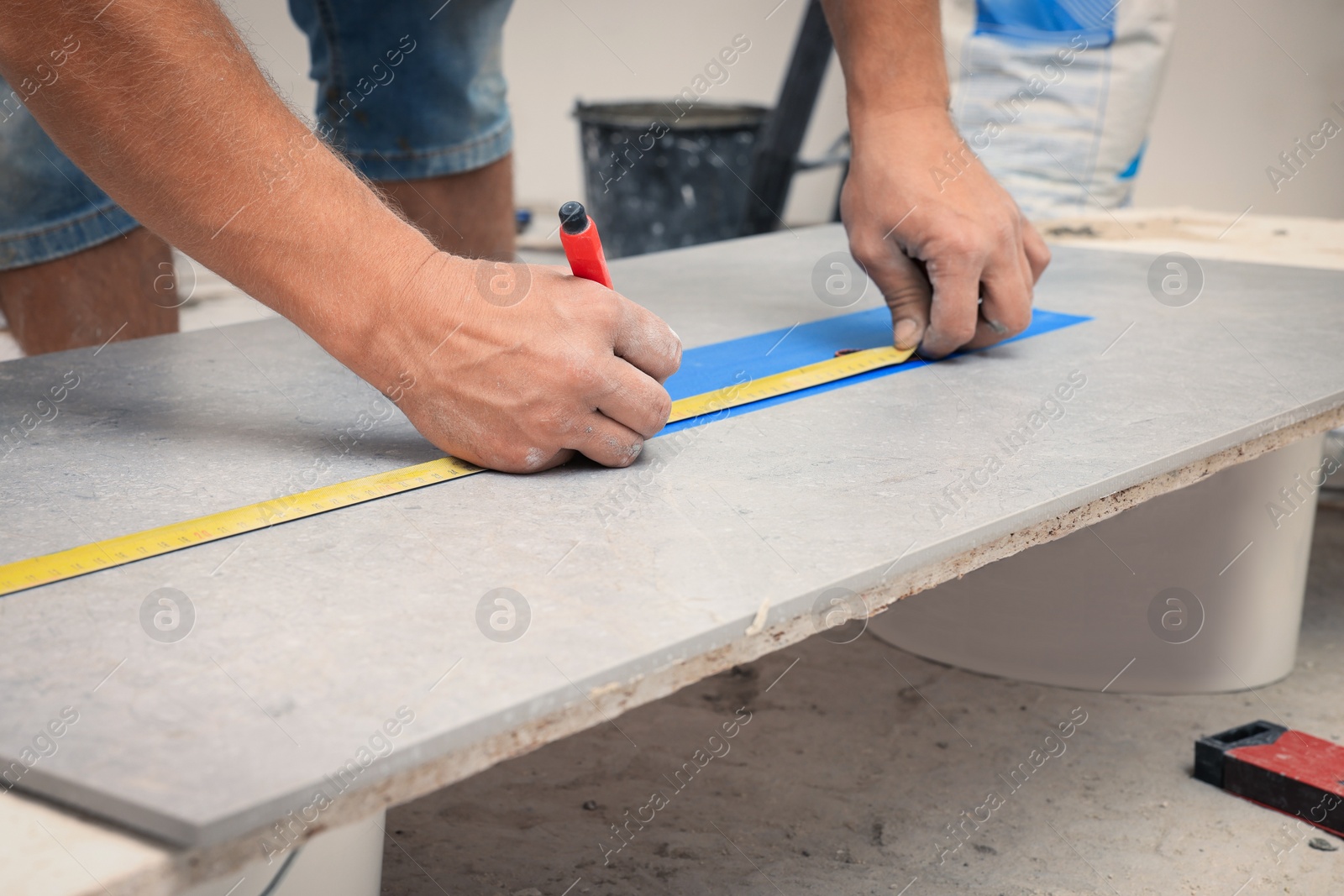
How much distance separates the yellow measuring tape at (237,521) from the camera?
0.87 metres

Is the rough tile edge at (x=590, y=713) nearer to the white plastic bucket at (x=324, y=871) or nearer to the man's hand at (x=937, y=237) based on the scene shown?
the white plastic bucket at (x=324, y=871)

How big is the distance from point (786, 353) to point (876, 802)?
2.08ft

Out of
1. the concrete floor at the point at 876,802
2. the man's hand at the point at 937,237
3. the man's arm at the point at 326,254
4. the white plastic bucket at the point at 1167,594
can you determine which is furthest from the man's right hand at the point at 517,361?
the white plastic bucket at the point at 1167,594

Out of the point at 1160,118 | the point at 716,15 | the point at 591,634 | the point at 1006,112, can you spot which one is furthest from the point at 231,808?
the point at 716,15

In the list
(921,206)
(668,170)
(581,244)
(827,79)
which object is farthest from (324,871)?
(827,79)

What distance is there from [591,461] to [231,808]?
60 cm

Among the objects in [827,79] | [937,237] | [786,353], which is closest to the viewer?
[937,237]

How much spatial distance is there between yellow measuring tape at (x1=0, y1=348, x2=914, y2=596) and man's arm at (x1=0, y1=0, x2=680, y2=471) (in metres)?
0.05

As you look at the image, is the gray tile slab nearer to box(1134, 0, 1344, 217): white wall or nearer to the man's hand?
the man's hand

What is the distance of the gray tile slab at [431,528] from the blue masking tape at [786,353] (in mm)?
37

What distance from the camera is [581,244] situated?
1.07m

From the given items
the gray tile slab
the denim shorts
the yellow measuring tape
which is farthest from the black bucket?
the yellow measuring tape

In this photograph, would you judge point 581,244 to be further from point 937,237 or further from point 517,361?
point 937,237

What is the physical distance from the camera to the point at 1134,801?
1562 millimetres
